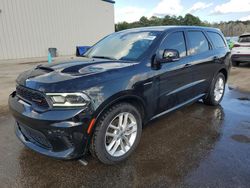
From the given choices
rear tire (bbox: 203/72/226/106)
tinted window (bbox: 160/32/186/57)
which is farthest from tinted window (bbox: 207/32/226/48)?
tinted window (bbox: 160/32/186/57)

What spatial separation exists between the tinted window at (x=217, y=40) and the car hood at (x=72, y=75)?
9.11 feet

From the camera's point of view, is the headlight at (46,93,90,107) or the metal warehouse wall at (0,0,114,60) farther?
the metal warehouse wall at (0,0,114,60)

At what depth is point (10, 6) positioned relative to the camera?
1506 centimetres

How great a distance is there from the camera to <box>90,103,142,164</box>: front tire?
8.30 ft

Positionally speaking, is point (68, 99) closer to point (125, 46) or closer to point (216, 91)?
point (125, 46)

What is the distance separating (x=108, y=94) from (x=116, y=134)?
62 cm

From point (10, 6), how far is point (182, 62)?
15676mm

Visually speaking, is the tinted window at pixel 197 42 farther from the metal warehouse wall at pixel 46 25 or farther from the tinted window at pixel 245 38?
the metal warehouse wall at pixel 46 25

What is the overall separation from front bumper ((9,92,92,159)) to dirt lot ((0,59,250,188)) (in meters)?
0.38

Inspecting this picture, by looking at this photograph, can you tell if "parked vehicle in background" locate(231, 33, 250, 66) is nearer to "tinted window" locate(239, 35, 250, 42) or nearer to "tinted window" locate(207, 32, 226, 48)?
"tinted window" locate(239, 35, 250, 42)

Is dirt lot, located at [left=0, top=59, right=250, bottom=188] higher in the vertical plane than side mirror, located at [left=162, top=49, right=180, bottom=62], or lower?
lower

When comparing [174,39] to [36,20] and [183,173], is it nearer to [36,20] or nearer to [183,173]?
[183,173]

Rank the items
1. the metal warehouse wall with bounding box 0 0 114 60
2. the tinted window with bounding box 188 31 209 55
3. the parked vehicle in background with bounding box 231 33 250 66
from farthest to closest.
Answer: the metal warehouse wall with bounding box 0 0 114 60 < the parked vehicle in background with bounding box 231 33 250 66 < the tinted window with bounding box 188 31 209 55

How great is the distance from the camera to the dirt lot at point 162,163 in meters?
2.50
